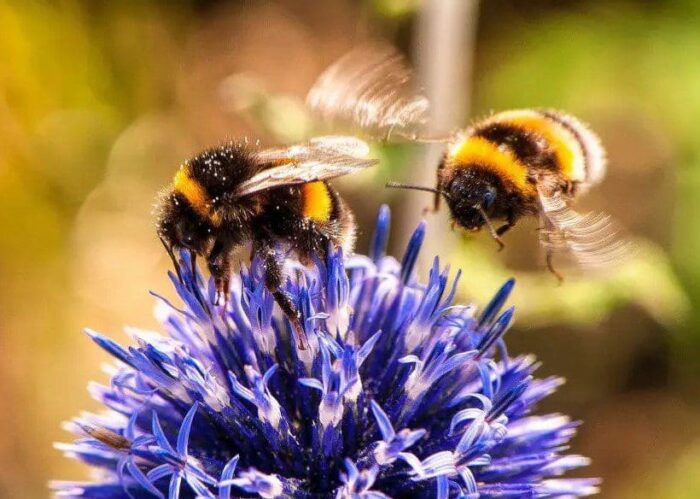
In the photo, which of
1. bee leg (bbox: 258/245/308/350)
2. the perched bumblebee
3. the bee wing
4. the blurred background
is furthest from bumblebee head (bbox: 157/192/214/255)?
the blurred background

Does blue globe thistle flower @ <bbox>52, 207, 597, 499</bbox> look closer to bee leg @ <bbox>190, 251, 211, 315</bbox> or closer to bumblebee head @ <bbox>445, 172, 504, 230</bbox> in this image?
bee leg @ <bbox>190, 251, 211, 315</bbox>

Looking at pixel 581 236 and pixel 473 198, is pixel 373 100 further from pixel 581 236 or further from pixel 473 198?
pixel 581 236

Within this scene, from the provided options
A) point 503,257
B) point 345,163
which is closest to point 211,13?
point 503,257

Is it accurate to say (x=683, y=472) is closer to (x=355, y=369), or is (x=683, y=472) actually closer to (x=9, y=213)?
(x=355, y=369)

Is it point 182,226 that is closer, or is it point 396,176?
point 182,226

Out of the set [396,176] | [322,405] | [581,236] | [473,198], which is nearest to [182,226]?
[322,405]

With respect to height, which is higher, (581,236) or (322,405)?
(581,236)
